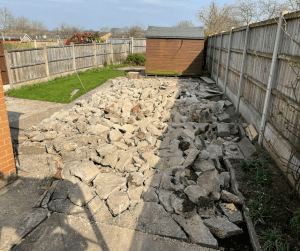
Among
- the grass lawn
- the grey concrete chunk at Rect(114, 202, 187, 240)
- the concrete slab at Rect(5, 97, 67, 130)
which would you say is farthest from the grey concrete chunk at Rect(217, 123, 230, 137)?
the grass lawn

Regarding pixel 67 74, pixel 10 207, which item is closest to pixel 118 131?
pixel 10 207

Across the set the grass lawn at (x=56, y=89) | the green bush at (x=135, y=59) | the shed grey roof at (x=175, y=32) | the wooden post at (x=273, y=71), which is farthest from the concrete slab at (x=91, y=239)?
the green bush at (x=135, y=59)

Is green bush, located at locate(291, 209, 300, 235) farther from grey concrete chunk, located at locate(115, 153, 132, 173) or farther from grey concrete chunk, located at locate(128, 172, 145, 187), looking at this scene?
grey concrete chunk, located at locate(115, 153, 132, 173)

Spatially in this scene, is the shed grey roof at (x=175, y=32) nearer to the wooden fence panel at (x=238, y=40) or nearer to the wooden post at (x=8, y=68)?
the wooden fence panel at (x=238, y=40)

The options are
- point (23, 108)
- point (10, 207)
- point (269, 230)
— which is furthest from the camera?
point (23, 108)

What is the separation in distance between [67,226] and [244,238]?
7.58 feet

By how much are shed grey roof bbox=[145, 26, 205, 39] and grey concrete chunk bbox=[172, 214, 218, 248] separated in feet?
42.8

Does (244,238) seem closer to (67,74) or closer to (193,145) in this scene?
(193,145)

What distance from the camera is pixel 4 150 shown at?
13.2 feet

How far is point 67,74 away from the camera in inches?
604

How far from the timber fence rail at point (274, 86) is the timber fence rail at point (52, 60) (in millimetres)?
8998

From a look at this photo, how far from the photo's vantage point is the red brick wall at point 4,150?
393cm

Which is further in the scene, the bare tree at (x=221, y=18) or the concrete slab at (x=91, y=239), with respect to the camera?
the bare tree at (x=221, y=18)

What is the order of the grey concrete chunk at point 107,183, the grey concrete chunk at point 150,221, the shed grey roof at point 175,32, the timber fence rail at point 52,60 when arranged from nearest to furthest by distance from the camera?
the grey concrete chunk at point 150,221
the grey concrete chunk at point 107,183
the timber fence rail at point 52,60
the shed grey roof at point 175,32
